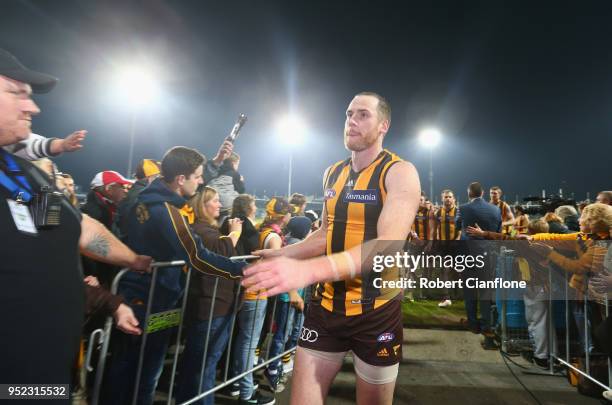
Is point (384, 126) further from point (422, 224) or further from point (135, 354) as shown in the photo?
point (422, 224)

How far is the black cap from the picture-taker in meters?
1.61

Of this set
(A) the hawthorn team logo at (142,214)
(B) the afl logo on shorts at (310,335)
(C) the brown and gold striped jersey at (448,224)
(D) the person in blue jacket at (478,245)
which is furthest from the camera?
(C) the brown and gold striped jersey at (448,224)

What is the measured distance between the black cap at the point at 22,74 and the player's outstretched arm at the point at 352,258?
145 cm

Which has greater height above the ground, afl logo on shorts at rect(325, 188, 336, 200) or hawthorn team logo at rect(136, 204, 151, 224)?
afl logo on shorts at rect(325, 188, 336, 200)

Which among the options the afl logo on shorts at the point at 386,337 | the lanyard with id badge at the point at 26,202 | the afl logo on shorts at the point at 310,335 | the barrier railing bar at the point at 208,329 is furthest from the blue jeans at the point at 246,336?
the lanyard with id badge at the point at 26,202

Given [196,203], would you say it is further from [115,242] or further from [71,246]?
[71,246]

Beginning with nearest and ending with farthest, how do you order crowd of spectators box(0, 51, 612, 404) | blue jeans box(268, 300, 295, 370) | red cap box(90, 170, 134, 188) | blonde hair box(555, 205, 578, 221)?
1. crowd of spectators box(0, 51, 612, 404)
2. red cap box(90, 170, 134, 188)
3. blue jeans box(268, 300, 295, 370)
4. blonde hair box(555, 205, 578, 221)

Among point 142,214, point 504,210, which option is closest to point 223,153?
point 142,214

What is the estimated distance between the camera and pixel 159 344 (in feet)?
10.4

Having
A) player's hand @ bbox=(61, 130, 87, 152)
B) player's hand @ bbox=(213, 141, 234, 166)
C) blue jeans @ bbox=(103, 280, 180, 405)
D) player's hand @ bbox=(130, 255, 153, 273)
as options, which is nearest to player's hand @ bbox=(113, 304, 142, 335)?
player's hand @ bbox=(130, 255, 153, 273)

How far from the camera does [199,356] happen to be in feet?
11.6

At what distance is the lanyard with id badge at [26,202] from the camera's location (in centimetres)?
160

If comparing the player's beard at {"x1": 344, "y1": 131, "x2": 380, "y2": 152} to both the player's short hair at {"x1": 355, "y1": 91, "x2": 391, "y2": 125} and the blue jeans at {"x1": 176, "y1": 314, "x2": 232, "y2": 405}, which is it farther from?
the blue jeans at {"x1": 176, "y1": 314, "x2": 232, "y2": 405}

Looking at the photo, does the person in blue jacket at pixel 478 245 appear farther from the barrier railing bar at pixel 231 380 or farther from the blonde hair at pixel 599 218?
the barrier railing bar at pixel 231 380
